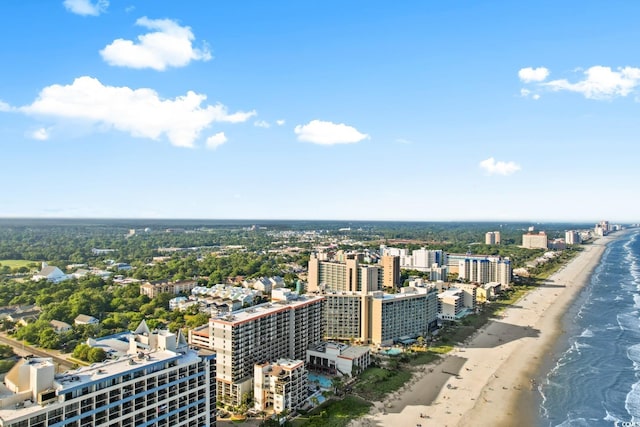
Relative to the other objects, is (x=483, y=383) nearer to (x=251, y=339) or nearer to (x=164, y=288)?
(x=251, y=339)

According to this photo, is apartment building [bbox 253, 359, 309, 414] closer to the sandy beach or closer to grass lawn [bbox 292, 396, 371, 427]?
grass lawn [bbox 292, 396, 371, 427]

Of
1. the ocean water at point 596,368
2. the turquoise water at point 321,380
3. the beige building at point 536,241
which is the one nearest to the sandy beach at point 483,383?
the ocean water at point 596,368

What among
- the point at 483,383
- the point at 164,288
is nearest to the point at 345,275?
the point at 164,288

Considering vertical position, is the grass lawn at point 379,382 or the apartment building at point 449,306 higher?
the apartment building at point 449,306

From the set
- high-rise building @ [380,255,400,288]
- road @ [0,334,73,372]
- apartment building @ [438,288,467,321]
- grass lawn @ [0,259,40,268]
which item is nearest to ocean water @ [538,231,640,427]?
apartment building @ [438,288,467,321]

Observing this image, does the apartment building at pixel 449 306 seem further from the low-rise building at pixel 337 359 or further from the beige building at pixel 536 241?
the beige building at pixel 536 241
